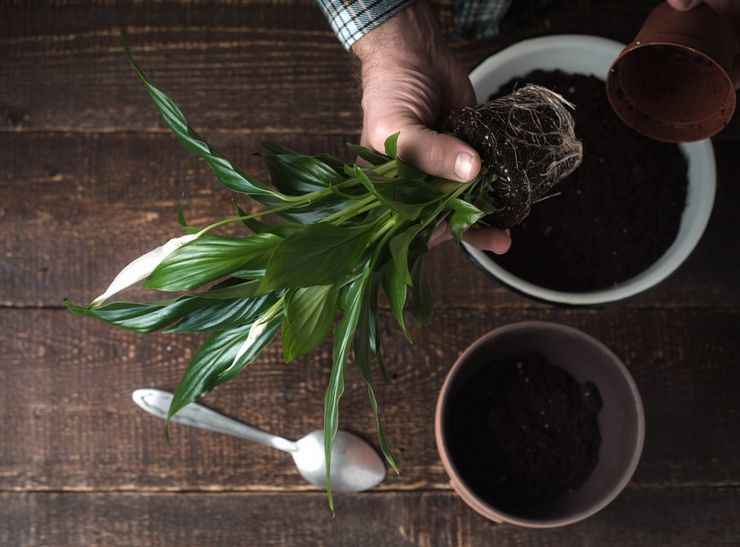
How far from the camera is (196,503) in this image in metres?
0.92

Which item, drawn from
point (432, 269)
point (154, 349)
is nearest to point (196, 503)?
point (154, 349)

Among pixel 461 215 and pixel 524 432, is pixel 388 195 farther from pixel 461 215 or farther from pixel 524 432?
pixel 524 432

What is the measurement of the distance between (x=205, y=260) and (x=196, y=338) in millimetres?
358

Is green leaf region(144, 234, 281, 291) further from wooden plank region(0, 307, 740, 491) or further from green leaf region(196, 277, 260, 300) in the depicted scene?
wooden plank region(0, 307, 740, 491)

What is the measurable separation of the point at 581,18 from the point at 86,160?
0.68m

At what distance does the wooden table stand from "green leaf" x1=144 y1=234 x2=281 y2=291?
1.17 ft

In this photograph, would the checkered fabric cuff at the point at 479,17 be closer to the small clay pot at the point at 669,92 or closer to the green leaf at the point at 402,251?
the small clay pot at the point at 669,92

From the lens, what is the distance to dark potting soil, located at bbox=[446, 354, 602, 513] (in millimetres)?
878

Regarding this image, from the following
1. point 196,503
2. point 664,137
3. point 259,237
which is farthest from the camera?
point 196,503

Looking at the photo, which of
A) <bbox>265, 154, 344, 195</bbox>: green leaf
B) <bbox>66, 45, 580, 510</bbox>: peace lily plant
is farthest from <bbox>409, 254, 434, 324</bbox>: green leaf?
<bbox>265, 154, 344, 195</bbox>: green leaf

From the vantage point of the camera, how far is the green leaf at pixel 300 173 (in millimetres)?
660

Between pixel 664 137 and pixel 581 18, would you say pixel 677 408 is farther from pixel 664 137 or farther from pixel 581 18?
pixel 581 18

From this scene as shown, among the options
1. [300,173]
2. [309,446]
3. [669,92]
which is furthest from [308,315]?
[669,92]

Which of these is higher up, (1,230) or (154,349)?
(1,230)
